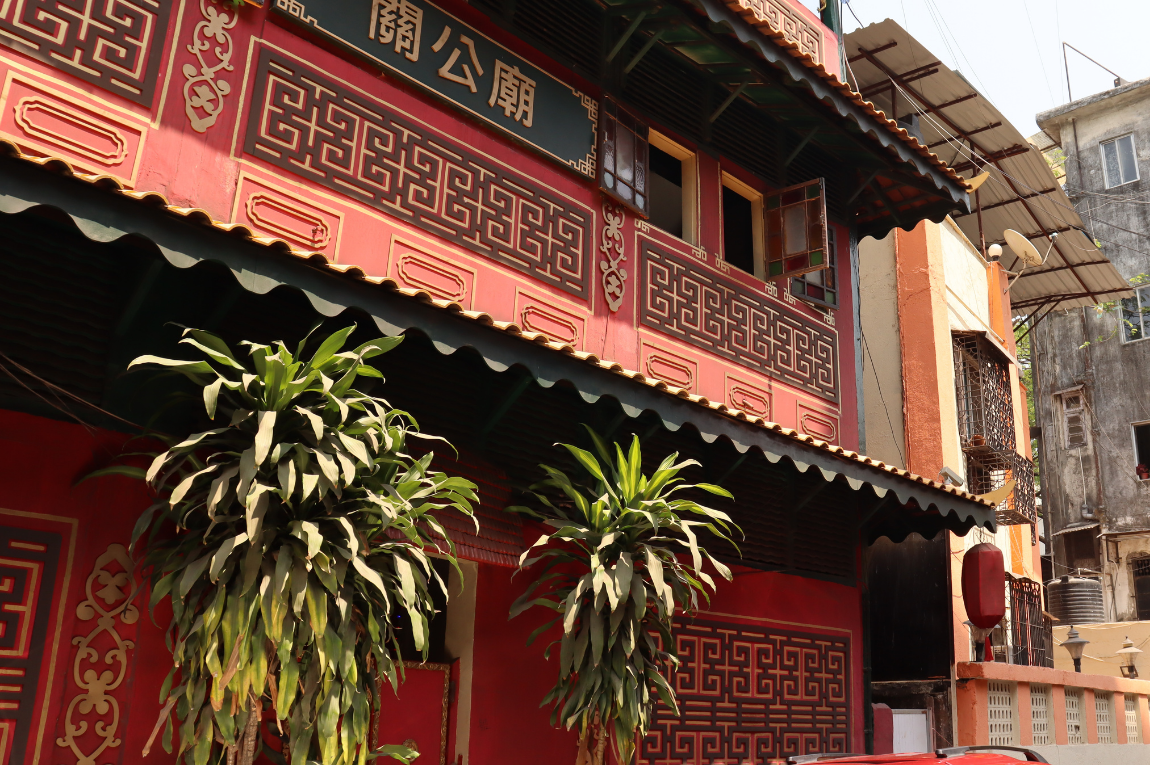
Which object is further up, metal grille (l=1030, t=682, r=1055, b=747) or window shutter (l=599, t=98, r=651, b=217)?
window shutter (l=599, t=98, r=651, b=217)

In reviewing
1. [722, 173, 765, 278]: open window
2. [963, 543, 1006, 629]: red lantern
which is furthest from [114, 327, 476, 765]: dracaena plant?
[963, 543, 1006, 629]: red lantern

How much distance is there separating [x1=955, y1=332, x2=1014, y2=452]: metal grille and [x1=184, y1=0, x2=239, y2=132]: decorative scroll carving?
12191mm

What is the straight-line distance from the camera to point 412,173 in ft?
Result: 23.8

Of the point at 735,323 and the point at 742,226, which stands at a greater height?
the point at 742,226

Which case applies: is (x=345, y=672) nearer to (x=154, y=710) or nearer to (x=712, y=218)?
(x=154, y=710)

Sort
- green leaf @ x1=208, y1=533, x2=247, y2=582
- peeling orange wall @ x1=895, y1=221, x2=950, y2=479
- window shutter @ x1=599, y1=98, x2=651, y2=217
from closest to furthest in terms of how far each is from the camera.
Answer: green leaf @ x1=208, y1=533, x2=247, y2=582 → window shutter @ x1=599, y1=98, x2=651, y2=217 → peeling orange wall @ x1=895, y1=221, x2=950, y2=479

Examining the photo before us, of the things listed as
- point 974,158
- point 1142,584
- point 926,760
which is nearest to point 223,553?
point 926,760

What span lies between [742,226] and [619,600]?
5.99m

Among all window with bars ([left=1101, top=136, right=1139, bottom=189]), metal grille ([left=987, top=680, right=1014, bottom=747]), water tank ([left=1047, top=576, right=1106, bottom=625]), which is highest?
window with bars ([left=1101, top=136, right=1139, bottom=189])

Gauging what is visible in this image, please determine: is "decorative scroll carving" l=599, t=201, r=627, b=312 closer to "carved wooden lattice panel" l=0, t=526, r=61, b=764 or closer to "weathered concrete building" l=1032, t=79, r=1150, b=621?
"carved wooden lattice panel" l=0, t=526, r=61, b=764

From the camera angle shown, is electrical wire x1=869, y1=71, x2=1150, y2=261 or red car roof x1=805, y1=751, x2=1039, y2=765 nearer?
red car roof x1=805, y1=751, x2=1039, y2=765

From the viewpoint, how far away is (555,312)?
8.12 metres

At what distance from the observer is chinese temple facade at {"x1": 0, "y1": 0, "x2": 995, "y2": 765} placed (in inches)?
203

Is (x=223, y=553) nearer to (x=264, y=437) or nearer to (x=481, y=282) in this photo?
(x=264, y=437)
